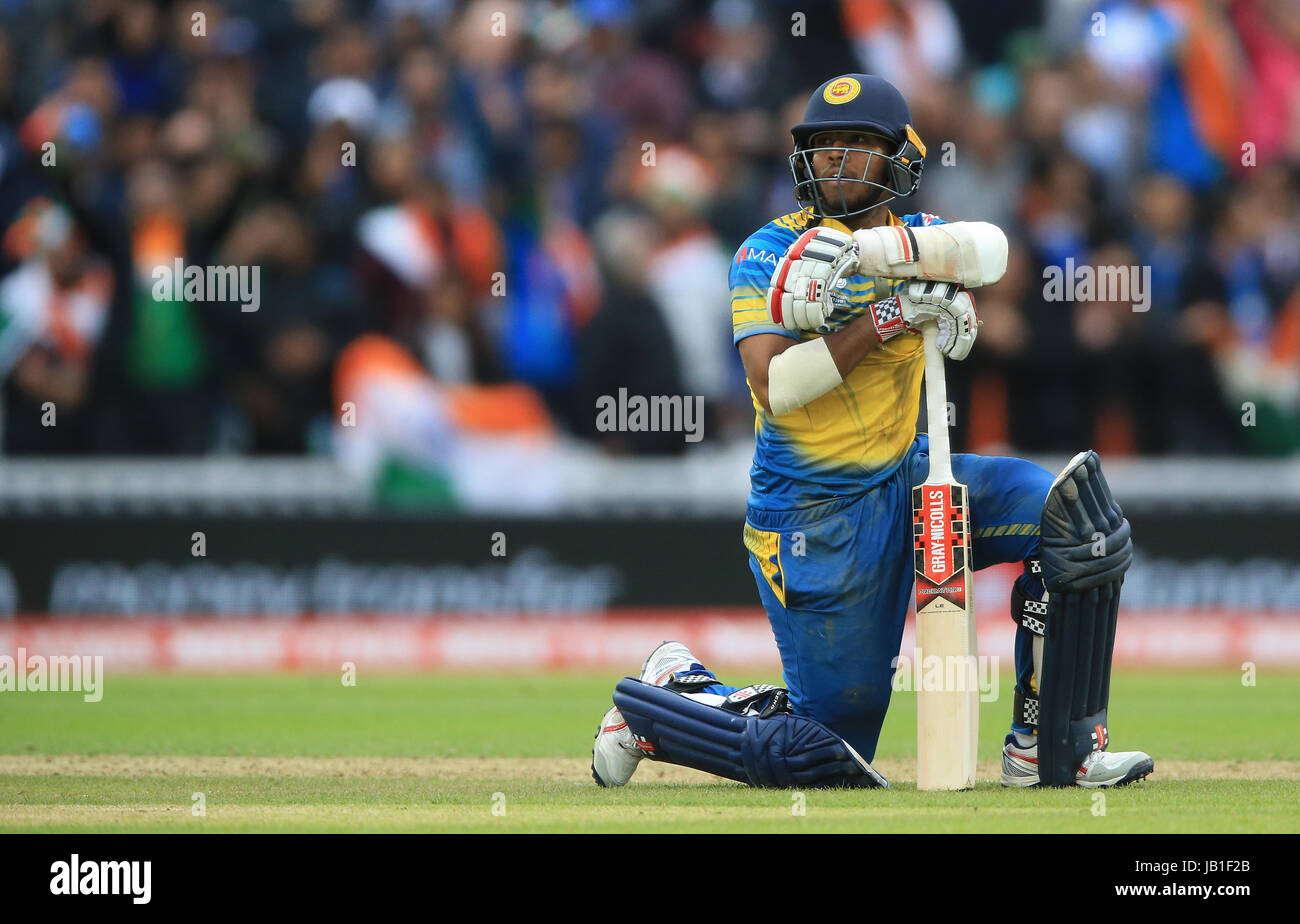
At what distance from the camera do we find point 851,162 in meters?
6.69

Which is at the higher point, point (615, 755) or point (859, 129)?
point (859, 129)

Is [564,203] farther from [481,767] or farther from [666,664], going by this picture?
[666,664]

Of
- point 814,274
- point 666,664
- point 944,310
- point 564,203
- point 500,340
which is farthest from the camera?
point 564,203

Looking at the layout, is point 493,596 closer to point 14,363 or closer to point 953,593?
point 14,363

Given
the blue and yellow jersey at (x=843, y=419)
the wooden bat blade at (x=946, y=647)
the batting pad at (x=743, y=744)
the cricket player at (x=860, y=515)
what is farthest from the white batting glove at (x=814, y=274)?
the batting pad at (x=743, y=744)

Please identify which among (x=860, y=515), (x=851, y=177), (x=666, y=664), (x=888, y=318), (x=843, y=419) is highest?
(x=851, y=177)

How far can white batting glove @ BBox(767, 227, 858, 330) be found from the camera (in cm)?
625

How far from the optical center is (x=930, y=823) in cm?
555

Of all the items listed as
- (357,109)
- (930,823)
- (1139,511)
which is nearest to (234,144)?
(357,109)

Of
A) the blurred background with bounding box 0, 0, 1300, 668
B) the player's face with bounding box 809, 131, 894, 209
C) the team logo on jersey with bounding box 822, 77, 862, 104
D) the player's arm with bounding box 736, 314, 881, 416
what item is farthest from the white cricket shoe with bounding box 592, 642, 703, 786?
the blurred background with bounding box 0, 0, 1300, 668

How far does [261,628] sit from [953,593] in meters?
7.40

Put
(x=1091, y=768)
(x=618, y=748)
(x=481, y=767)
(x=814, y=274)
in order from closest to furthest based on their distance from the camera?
(x=814, y=274)
(x=1091, y=768)
(x=618, y=748)
(x=481, y=767)

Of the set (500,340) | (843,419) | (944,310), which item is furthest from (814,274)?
(500,340)

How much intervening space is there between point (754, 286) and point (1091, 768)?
1973 mm
